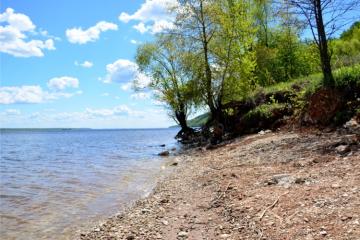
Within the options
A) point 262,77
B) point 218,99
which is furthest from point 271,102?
point 262,77

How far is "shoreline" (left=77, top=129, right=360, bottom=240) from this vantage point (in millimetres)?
7570

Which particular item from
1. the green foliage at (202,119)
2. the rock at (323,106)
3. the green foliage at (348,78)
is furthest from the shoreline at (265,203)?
the green foliage at (202,119)

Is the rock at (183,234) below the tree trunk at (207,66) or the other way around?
below

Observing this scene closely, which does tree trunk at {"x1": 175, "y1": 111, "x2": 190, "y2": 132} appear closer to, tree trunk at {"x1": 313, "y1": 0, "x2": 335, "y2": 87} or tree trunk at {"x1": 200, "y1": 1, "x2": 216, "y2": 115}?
tree trunk at {"x1": 200, "y1": 1, "x2": 216, "y2": 115}

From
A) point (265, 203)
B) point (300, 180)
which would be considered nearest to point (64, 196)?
point (265, 203)

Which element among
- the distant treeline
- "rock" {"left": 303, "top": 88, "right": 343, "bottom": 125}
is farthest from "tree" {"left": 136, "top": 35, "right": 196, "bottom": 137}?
"rock" {"left": 303, "top": 88, "right": 343, "bottom": 125}

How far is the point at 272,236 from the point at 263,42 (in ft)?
144

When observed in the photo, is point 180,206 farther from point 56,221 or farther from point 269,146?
point 269,146

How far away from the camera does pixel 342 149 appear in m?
12.7

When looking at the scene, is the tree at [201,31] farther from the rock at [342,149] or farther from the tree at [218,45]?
the rock at [342,149]

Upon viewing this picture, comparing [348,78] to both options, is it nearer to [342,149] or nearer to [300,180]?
[342,149]

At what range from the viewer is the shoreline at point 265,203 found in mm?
7570

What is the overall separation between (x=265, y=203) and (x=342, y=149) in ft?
16.1

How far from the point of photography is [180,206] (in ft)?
37.1
